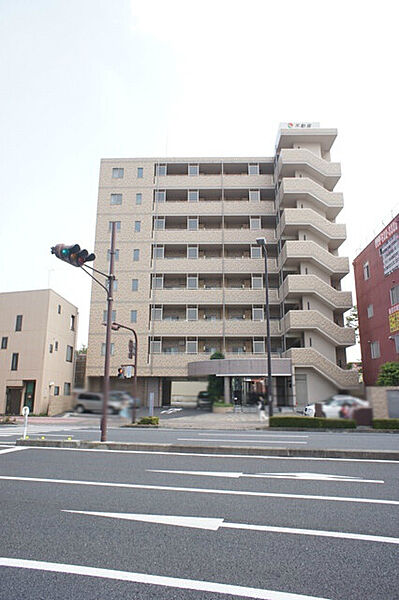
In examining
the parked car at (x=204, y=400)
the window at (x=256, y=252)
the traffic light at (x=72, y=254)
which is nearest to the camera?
the parked car at (x=204, y=400)

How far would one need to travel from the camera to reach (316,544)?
26.8 ft

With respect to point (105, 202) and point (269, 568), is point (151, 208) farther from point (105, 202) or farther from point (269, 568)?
point (269, 568)

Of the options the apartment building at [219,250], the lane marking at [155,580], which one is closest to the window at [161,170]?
the apartment building at [219,250]

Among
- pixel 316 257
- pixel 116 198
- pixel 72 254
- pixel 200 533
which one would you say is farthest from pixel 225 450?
pixel 116 198

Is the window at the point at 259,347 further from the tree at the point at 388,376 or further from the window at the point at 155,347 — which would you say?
the tree at the point at 388,376

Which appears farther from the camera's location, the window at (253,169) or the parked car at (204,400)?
the window at (253,169)

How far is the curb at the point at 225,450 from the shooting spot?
16922 mm

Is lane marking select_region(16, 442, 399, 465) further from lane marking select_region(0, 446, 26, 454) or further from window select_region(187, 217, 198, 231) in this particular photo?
window select_region(187, 217, 198, 231)

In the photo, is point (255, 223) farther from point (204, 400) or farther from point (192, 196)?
point (204, 400)

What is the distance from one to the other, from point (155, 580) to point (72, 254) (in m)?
6.24

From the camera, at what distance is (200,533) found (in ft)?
29.2

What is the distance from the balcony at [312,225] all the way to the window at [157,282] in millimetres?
19272

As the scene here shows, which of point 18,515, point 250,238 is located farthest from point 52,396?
point 250,238

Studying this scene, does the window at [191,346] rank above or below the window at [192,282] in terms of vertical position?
below
